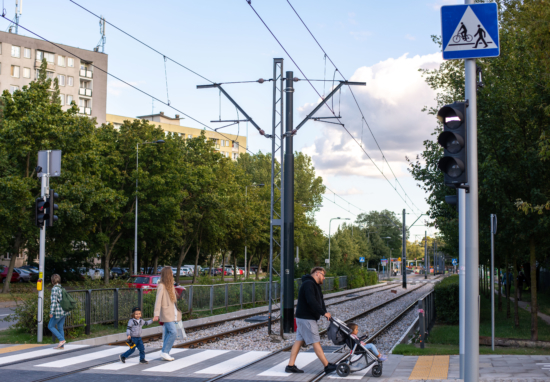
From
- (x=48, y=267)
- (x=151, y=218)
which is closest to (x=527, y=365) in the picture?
(x=151, y=218)

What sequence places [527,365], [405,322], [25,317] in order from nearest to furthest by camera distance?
[527,365] → [25,317] → [405,322]

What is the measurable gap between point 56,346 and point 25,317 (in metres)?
2.19

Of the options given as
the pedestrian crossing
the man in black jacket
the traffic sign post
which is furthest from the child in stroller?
the traffic sign post

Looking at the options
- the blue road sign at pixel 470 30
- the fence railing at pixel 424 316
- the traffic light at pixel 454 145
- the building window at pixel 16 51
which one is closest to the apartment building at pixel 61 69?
the building window at pixel 16 51

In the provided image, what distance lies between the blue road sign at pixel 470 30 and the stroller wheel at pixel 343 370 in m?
5.01

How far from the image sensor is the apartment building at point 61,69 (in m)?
67.3

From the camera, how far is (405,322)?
2256 centimetres

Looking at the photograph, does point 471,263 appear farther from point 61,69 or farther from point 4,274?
point 61,69

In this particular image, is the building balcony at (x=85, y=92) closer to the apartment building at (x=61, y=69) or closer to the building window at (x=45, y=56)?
the apartment building at (x=61, y=69)

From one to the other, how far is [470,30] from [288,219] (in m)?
9.81

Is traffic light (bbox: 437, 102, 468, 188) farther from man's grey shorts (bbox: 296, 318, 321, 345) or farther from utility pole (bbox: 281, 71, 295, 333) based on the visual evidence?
utility pole (bbox: 281, 71, 295, 333)

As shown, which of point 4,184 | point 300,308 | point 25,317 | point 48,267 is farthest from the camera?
point 48,267

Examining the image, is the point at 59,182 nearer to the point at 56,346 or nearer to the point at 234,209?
the point at 234,209

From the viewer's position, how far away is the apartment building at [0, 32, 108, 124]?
6731 centimetres
